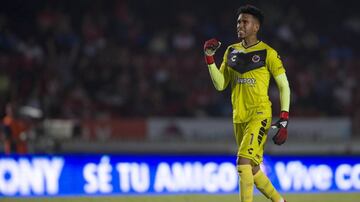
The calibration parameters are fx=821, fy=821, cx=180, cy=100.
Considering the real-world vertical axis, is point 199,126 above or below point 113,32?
below

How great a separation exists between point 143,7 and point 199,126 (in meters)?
4.39

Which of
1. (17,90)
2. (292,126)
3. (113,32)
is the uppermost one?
(113,32)

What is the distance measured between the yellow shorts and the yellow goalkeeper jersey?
0.21ft

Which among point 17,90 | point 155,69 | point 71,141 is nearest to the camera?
point 71,141

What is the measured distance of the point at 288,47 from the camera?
2031 centimetres

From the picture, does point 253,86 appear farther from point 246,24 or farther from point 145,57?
point 145,57

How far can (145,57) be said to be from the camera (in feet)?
61.8

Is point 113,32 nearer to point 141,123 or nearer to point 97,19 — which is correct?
point 97,19

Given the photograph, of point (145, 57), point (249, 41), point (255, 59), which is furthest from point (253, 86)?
point (145, 57)

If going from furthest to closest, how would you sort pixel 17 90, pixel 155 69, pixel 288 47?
pixel 288 47 → pixel 155 69 → pixel 17 90

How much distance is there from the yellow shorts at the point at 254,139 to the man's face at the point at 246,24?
2.71 ft

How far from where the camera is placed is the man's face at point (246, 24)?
7676 millimetres

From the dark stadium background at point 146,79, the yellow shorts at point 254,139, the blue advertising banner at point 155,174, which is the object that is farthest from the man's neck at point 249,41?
the dark stadium background at point 146,79

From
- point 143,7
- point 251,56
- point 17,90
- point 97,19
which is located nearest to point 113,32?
point 97,19
